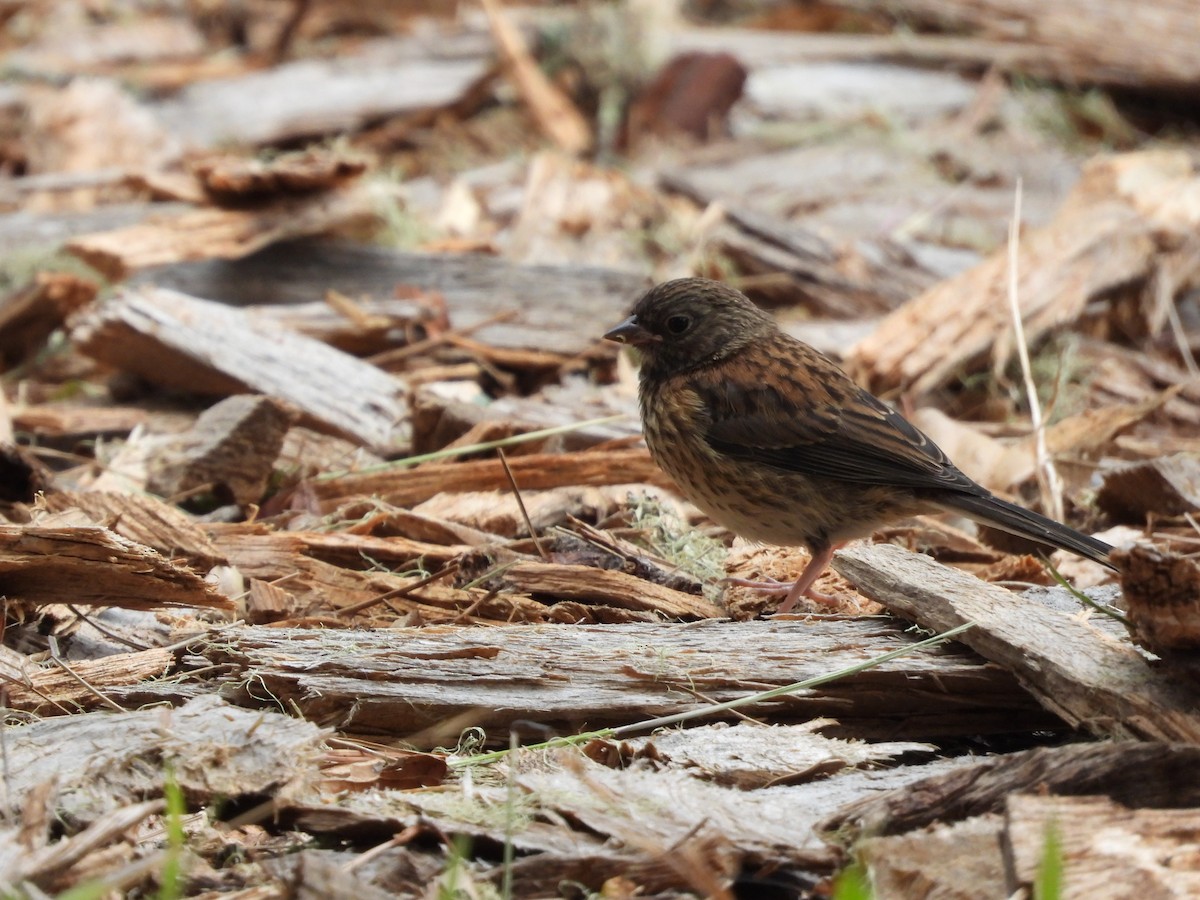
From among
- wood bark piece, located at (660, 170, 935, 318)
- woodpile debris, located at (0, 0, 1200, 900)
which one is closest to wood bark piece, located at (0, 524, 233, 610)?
woodpile debris, located at (0, 0, 1200, 900)

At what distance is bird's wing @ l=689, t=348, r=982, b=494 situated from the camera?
13.4 ft

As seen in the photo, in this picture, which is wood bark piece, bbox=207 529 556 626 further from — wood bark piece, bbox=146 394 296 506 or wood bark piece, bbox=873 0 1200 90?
wood bark piece, bbox=873 0 1200 90

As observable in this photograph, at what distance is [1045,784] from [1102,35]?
7316 millimetres

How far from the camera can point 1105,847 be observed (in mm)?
2432

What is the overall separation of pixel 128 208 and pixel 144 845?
4.85 metres

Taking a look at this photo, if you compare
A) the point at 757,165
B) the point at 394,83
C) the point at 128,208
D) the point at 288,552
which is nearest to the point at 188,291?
the point at 128,208

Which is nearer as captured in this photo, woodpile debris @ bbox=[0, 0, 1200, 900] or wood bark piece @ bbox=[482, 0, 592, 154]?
woodpile debris @ bbox=[0, 0, 1200, 900]

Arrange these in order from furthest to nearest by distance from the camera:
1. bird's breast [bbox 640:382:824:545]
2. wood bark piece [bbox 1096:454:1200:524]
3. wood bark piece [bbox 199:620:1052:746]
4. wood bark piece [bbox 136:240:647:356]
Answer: wood bark piece [bbox 136:240:647:356] < wood bark piece [bbox 1096:454:1200:524] < bird's breast [bbox 640:382:824:545] < wood bark piece [bbox 199:620:1052:746]

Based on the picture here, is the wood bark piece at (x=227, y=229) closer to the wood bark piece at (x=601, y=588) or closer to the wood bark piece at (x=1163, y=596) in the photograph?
the wood bark piece at (x=601, y=588)

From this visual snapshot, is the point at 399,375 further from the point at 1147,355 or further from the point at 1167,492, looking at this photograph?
the point at 1147,355

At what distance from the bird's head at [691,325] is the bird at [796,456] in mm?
58

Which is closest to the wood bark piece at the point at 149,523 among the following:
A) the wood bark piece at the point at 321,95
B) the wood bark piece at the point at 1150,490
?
the wood bark piece at the point at 1150,490

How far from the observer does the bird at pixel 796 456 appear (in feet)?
13.4

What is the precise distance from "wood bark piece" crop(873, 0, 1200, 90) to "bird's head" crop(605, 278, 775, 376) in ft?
16.9
